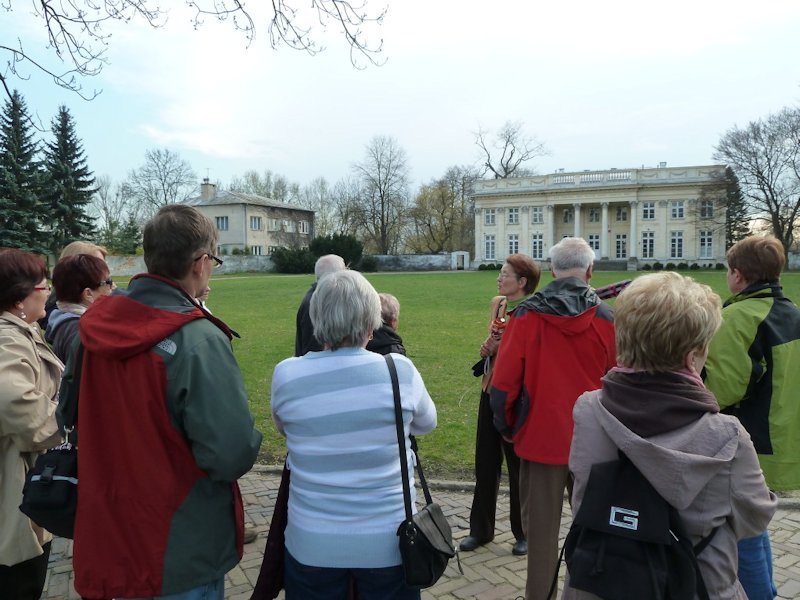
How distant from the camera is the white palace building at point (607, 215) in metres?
68.6

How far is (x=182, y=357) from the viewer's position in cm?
207

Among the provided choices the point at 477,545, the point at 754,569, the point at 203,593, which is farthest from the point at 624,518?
the point at 477,545

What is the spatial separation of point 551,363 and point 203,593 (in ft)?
6.79

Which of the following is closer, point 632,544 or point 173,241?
point 632,544

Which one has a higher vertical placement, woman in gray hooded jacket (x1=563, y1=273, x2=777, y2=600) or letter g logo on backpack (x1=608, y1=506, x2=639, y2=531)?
woman in gray hooded jacket (x1=563, y1=273, x2=777, y2=600)

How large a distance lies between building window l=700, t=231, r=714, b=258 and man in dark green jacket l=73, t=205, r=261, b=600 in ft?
242

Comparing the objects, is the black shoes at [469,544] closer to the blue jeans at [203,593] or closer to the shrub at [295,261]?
the blue jeans at [203,593]

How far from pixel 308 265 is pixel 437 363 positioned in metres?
51.3

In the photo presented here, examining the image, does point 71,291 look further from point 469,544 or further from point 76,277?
point 469,544

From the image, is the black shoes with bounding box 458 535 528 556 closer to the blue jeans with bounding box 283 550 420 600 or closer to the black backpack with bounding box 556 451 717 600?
the blue jeans with bounding box 283 550 420 600

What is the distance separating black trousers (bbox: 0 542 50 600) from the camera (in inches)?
111

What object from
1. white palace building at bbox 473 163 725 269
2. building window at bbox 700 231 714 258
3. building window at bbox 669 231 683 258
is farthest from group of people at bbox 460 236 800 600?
building window at bbox 669 231 683 258

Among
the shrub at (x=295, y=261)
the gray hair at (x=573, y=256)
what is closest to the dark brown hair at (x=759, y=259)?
the gray hair at (x=573, y=256)

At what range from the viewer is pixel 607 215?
242ft
